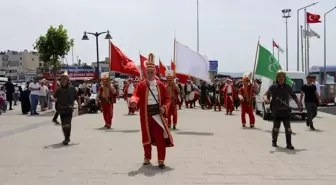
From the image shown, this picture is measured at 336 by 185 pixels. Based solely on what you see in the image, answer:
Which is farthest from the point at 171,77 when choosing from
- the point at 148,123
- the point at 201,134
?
the point at 148,123

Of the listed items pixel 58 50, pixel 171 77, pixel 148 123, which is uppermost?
pixel 58 50

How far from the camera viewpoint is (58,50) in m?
58.1

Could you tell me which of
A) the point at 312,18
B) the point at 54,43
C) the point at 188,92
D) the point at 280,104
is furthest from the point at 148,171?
the point at 54,43

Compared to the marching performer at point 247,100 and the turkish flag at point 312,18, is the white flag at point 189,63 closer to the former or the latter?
the marching performer at point 247,100

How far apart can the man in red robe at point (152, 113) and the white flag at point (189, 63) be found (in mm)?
6701

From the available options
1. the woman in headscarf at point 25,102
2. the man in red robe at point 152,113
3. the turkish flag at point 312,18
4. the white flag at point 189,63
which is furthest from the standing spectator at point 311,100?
the turkish flag at point 312,18

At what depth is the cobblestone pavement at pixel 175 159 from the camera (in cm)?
716

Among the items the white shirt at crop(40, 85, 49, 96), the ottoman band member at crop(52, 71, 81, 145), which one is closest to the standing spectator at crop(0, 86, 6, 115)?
the white shirt at crop(40, 85, 49, 96)

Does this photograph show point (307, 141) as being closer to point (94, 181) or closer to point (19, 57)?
point (94, 181)

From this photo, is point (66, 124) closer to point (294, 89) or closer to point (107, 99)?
point (107, 99)

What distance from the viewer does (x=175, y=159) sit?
9.00 m

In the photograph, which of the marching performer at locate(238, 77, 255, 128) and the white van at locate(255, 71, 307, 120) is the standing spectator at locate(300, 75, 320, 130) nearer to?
the marching performer at locate(238, 77, 255, 128)

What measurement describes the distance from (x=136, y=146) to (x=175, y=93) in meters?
4.85

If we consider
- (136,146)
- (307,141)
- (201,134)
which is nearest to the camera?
(136,146)
